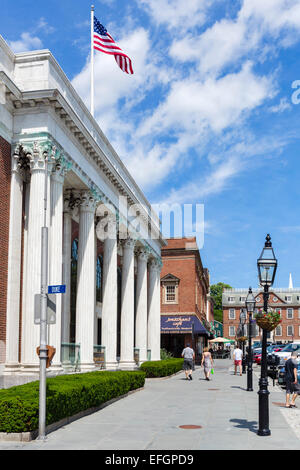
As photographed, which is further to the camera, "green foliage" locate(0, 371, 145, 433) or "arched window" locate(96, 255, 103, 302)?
"arched window" locate(96, 255, 103, 302)

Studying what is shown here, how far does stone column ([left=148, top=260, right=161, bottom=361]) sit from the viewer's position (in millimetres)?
42812

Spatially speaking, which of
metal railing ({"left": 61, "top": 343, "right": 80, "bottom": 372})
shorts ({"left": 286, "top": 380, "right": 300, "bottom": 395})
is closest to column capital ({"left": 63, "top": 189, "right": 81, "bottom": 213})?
metal railing ({"left": 61, "top": 343, "right": 80, "bottom": 372})

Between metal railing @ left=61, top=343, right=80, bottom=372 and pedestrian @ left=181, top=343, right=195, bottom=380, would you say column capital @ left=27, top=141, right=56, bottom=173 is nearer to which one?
metal railing @ left=61, top=343, right=80, bottom=372

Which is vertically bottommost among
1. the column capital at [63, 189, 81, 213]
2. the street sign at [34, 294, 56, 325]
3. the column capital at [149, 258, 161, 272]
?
the street sign at [34, 294, 56, 325]

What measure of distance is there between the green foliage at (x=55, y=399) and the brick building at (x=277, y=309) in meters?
97.1

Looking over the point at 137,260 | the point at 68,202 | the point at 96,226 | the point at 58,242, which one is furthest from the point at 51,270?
the point at 137,260

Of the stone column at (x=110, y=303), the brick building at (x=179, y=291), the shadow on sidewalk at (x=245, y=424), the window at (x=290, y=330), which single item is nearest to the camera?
the shadow on sidewalk at (x=245, y=424)

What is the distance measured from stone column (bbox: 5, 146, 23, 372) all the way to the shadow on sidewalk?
8322 mm

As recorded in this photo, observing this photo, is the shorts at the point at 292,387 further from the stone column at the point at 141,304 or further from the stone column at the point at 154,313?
the stone column at the point at 154,313

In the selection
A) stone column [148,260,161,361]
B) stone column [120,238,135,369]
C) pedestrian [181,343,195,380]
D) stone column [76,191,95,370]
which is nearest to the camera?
stone column [76,191,95,370]

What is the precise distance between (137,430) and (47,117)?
38.9ft

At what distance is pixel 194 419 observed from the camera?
14.6 meters

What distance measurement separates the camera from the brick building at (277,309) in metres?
115

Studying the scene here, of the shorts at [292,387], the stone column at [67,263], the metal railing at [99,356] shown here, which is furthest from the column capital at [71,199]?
the shorts at [292,387]
